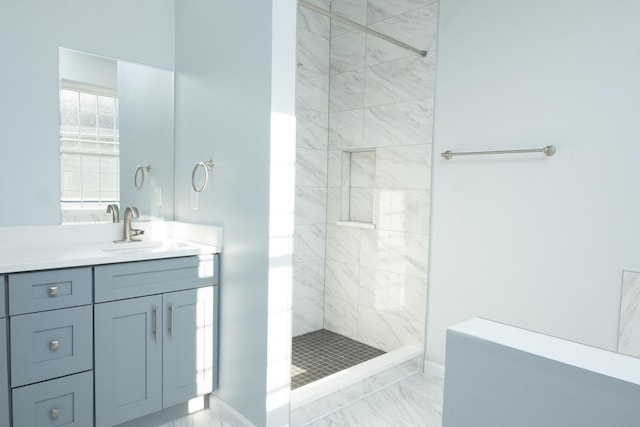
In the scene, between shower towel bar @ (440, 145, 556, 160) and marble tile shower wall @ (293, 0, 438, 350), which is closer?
shower towel bar @ (440, 145, 556, 160)

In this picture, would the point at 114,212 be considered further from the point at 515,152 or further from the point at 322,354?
the point at 515,152

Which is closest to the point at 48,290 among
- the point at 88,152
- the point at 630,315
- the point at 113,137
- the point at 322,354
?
the point at 88,152

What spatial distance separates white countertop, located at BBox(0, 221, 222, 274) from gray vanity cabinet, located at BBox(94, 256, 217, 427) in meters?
0.06

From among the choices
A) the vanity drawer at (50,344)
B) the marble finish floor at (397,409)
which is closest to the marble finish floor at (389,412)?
the marble finish floor at (397,409)

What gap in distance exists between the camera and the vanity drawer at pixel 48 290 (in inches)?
69.9

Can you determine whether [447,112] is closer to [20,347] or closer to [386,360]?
[386,360]

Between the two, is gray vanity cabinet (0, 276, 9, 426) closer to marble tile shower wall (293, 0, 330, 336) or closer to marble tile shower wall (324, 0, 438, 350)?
marble tile shower wall (293, 0, 330, 336)

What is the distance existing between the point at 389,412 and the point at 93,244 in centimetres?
194

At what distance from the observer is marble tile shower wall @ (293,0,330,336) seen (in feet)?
11.7

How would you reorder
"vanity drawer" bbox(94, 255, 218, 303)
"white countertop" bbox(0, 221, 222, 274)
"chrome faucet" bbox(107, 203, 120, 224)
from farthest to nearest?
"chrome faucet" bbox(107, 203, 120, 224) → "vanity drawer" bbox(94, 255, 218, 303) → "white countertop" bbox(0, 221, 222, 274)

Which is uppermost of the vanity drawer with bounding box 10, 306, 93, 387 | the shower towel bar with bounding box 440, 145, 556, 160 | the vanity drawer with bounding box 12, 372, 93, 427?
the shower towel bar with bounding box 440, 145, 556, 160

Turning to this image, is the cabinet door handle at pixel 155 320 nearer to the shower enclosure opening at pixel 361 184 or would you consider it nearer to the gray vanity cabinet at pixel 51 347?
the gray vanity cabinet at pixel 51 347

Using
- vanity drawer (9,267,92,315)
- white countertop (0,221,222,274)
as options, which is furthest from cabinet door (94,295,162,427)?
white countertop (0,221,222,274)

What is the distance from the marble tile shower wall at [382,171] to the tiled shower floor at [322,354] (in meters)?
0.11
